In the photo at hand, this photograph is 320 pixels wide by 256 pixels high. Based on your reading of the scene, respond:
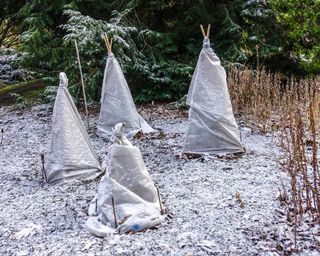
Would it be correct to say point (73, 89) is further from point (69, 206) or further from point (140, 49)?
point (69, 206)

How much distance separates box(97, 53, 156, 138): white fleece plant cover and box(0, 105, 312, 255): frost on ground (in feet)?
1.62

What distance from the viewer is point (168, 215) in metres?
3.40

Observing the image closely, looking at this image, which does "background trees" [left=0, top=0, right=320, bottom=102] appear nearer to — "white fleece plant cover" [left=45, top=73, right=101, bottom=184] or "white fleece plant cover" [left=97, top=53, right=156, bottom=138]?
"white fleece plant cover" [left=97, top=53, right=156, bottom=138]

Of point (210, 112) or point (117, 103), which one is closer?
point (210, 112)

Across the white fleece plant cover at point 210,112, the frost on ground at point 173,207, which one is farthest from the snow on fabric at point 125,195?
the white fleece plant cover at point 210,112

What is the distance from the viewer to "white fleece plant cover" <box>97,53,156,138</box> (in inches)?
246

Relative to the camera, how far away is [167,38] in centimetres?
810

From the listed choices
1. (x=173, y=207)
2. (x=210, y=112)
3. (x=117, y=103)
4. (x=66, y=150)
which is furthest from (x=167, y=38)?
(x=173, y=207)

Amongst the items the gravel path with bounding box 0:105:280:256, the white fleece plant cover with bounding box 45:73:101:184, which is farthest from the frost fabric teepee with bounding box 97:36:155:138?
the white fleece plant cover with bounding box 45:73:101:184

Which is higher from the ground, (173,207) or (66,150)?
(66,150)

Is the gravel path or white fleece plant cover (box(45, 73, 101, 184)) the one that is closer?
the gravel path

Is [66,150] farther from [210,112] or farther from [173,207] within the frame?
[210,112]

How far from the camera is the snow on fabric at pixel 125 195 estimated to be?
3.22 metres

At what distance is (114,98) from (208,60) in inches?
80.5
